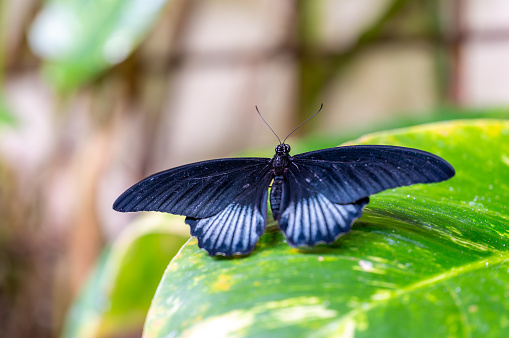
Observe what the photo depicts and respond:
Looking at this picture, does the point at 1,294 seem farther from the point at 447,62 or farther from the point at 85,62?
the point at 447,62

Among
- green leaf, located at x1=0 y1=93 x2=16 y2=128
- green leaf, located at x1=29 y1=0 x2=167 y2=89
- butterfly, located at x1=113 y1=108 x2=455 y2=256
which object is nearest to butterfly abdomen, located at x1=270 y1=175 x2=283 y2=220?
butterfly, located at x1=113 y1=108 x2=455 y2=256

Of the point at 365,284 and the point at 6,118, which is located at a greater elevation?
the point at 6,118

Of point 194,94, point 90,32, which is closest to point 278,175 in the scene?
point 90,32

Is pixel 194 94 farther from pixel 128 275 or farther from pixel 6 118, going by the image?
pixel 128 275

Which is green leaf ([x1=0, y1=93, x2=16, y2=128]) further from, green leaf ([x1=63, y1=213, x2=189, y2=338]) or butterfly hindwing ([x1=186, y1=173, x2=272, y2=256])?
butterfly hindwing ([x1=186, y1=173, x2=272, y2=256])

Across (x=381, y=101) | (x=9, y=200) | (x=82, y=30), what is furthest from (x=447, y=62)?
(x=9, y=200)
